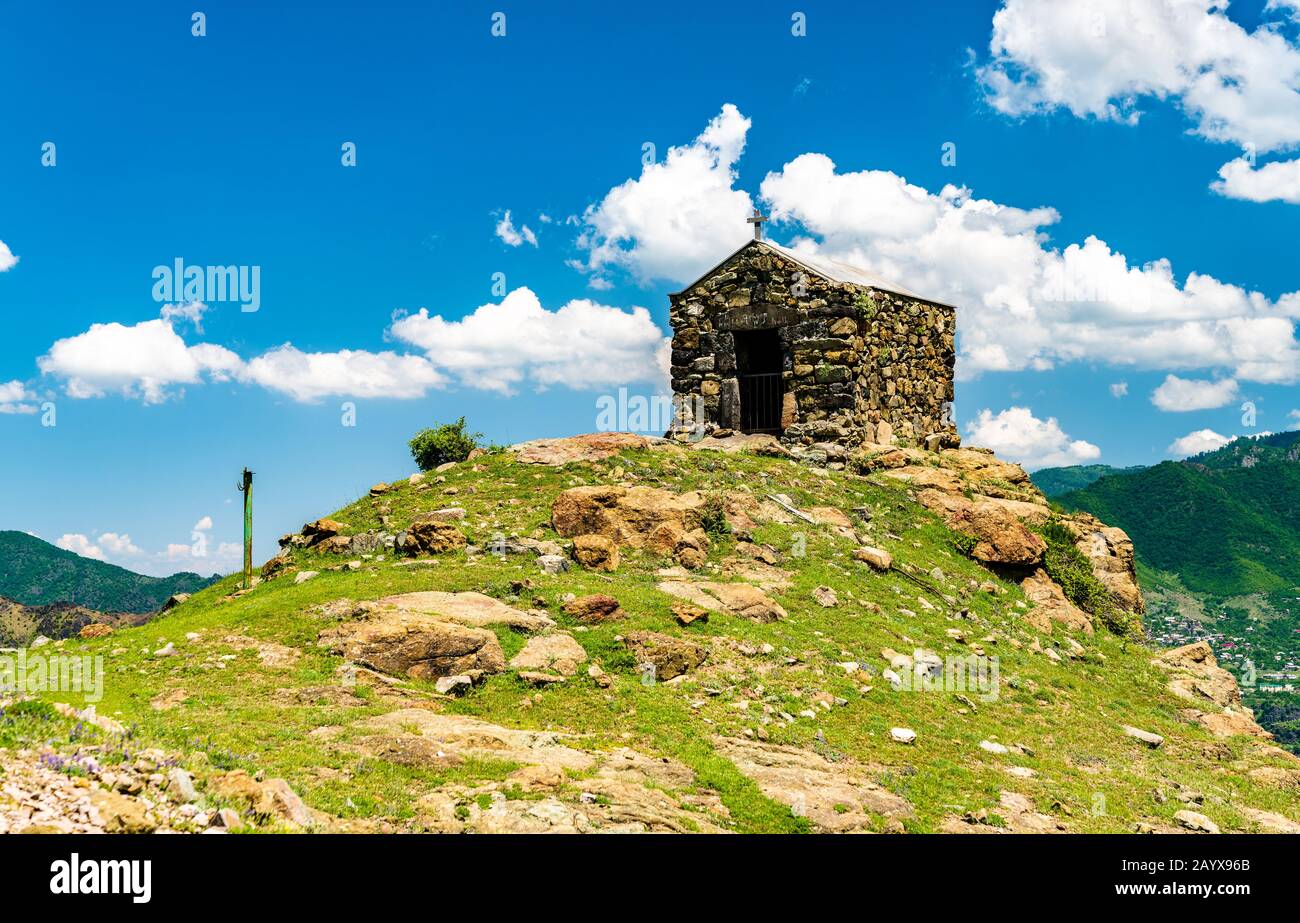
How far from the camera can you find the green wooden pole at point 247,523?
17.4m

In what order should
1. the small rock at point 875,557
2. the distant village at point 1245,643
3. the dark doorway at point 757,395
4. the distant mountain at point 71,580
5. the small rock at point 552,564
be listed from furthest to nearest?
the distant mountain at point 71,580, the distant village at point 1245,643, the dark doorway at point 757,395, the small rock at point 875,557, the small rock at point 552,564

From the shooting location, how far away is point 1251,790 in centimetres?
1237

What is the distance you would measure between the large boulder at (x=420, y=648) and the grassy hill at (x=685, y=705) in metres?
0.19

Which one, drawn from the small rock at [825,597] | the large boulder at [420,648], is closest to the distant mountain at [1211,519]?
the small rock at [825,597]

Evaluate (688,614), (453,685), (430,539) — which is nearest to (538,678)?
(453,685)

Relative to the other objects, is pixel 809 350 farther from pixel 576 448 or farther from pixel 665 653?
pixel 665 653

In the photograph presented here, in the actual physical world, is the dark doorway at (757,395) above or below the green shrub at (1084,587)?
above

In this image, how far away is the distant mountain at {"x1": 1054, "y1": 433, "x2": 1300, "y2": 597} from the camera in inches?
4924

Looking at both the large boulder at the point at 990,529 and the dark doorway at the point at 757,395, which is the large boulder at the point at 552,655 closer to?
the large boulder at the point at 990,529

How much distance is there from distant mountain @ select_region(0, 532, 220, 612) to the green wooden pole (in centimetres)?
10675

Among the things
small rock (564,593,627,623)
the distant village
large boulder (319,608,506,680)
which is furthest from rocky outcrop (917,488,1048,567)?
the distant village

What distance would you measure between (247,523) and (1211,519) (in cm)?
15164

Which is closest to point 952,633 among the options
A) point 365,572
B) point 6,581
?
point 365,572
